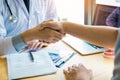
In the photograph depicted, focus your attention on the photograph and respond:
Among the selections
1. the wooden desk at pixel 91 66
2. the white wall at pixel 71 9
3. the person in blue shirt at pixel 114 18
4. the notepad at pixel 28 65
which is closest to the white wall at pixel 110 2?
the person in blue shirt at pixel 114 18

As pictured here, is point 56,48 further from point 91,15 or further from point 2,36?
point 91,15

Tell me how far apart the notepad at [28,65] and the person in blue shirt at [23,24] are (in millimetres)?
80

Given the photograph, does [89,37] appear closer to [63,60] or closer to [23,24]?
[63,60]

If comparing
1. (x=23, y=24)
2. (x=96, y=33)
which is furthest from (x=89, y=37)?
(x=23, y=24)

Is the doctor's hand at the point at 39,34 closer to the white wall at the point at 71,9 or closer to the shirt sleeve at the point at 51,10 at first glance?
the shirt sleeve at the point at 51,10

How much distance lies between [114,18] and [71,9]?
0.47 meters

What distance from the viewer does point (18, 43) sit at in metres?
1.16

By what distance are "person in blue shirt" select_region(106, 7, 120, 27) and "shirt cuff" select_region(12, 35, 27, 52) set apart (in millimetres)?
636

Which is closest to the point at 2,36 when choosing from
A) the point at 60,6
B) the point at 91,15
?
the point at 60,6

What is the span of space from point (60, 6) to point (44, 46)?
1.97 ft

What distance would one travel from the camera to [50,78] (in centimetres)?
90

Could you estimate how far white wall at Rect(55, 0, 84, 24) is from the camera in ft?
5.70

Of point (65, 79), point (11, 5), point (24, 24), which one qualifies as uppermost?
point (11, 5)

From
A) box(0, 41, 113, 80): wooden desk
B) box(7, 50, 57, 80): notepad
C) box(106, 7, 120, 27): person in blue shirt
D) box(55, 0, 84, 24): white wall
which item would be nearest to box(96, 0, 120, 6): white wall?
box(106, 7, 120, 27): person in blue shirt
